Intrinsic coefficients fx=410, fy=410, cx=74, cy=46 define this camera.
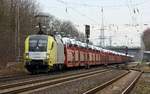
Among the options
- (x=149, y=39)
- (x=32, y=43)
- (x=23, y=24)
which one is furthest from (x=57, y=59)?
(x=149, y=39)

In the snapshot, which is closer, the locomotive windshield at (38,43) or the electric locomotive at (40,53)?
the electric locomotive at (40,53)

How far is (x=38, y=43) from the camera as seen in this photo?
35.5m

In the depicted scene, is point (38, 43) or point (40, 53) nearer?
point (40, 53)

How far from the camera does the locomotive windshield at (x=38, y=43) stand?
1391 inches

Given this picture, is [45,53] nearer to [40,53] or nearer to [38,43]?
[40,53]

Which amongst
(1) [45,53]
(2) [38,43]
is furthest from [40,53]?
(2) [38,43]

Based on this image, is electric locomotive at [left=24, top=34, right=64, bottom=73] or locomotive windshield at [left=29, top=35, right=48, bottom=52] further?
locomotive windshield at [left=29, top=35, right=48, bottom=52]

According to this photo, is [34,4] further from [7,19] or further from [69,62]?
[69,62]

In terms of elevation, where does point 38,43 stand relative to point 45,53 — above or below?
above

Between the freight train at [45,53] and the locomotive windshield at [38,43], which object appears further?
the locomotive windshield at [38,43]

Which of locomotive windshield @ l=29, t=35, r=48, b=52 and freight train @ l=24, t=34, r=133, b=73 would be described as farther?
locomotive windshield @ l=29, t=35, r=48, b=52

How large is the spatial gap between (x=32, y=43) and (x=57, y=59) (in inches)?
142

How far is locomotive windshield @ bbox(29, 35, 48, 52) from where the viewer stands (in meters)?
35.3

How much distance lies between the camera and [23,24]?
72.7 m
